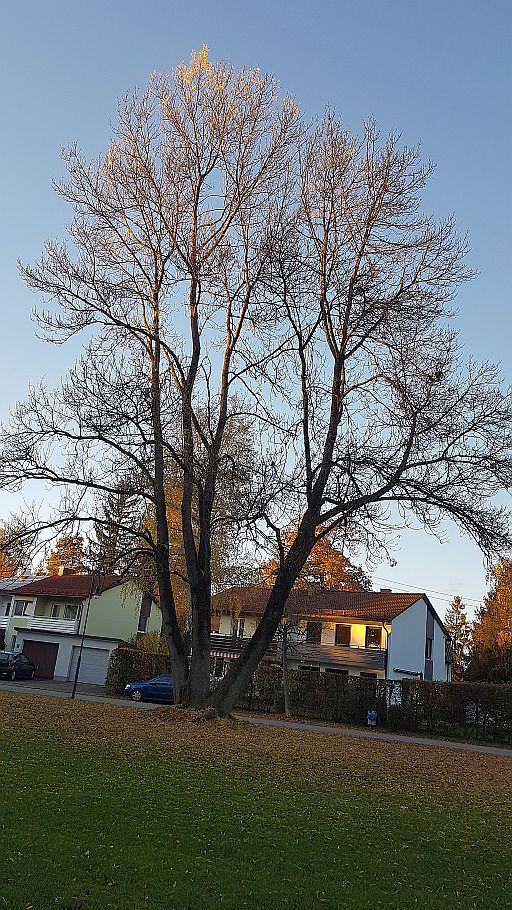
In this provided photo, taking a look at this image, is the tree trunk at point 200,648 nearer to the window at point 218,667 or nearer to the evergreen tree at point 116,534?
the evergreen tree at point 116,534

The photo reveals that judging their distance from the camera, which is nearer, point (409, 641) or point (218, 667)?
point (218, 667)

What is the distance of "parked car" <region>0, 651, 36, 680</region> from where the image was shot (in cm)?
3662

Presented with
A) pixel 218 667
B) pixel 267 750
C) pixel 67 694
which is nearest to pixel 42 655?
pixel 218 667

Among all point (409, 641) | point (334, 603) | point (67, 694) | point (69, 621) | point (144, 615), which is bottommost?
point (67, 694)

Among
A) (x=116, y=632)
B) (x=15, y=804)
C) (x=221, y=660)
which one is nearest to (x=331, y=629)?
(x=221, y=660)

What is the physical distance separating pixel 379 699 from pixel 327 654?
1198 cm

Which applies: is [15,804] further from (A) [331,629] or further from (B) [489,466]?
(A) [331,629]

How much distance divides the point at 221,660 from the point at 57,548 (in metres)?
25.1

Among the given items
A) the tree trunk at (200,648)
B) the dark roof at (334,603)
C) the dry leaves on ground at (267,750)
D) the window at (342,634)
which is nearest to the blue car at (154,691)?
the dark roof at (334,603)

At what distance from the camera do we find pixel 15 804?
7875 mm

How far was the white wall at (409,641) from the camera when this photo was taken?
4312 centimetres

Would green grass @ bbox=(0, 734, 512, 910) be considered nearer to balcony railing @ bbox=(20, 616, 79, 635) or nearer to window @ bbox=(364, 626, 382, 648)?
window @ bbox=(364, 626, 382, 648)

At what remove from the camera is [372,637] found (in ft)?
142

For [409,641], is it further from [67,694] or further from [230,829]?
[230,829]
